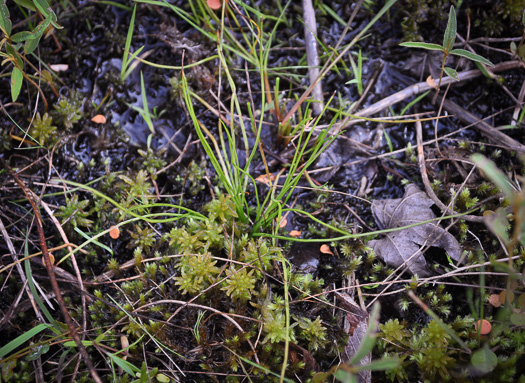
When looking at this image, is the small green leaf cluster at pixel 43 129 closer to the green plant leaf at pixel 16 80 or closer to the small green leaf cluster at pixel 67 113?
the small green leaf cluster at pixel 67 113

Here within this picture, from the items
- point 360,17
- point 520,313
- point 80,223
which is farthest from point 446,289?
point 80,223

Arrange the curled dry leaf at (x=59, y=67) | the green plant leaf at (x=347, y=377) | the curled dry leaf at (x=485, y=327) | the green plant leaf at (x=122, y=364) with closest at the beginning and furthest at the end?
the green plant leaf at (x=347, y=377) → the green plant leaf at (x=122, y=364) → the curled dry leaf at (x=485, y=327) → the curled dry leaf at (x=59, y=67)

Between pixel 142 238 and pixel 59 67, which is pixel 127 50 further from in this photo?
pixel 142 238

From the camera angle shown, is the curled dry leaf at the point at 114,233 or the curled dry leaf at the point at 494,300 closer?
the curled dry leaf at the point at 494,300

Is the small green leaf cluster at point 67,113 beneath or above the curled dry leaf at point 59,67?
beneath

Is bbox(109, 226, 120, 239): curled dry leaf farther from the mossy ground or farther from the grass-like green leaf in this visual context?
the grass-like green leaf

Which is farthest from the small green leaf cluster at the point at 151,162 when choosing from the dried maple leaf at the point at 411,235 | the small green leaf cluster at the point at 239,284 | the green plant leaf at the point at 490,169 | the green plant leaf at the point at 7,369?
the green plant leaf at the point at 490,169

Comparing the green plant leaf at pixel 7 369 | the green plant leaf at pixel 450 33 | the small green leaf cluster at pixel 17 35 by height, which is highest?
the green plant leaf at pixel 450 33
